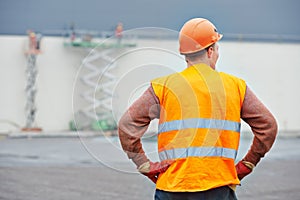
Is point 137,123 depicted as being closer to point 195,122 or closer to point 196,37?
point 195,122

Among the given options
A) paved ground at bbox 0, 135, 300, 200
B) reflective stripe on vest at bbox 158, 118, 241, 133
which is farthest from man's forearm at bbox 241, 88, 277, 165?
paved ground at bbox 0, 135, 300, 200

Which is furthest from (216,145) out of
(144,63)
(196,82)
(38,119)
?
(38,119)

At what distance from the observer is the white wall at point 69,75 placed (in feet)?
76.9

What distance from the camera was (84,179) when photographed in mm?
11914

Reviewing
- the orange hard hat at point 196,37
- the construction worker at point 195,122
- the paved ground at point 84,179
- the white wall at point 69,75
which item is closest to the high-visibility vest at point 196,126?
the construction worker at point 195,122

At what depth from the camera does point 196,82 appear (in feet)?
Answer: 13.0

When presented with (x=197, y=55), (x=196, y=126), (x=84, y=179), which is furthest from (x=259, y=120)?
(x=84, y=179)

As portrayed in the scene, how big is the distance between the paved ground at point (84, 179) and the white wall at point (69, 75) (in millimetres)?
6303

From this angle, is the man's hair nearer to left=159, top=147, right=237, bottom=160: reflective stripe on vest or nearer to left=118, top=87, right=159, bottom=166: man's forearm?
left=118, top=87, right=159, bottom=166: man's forearm

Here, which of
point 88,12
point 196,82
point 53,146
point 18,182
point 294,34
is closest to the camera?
point 196,82

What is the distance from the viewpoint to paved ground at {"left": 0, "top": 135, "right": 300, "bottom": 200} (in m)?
10.2

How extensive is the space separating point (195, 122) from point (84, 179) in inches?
320

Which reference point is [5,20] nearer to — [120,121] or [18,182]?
[18,182]

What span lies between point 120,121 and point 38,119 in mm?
19844
